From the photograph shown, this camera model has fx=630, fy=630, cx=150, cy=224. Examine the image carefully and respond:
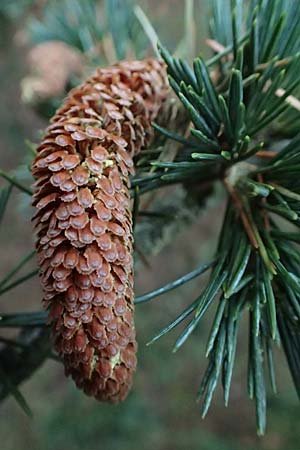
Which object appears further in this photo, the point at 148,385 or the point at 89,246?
the point at 148,385

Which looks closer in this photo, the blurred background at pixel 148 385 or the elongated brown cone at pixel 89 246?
the elongated brown cone at pixel 89 246

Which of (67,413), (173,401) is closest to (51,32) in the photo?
(67,413)

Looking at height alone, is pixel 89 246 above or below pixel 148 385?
above

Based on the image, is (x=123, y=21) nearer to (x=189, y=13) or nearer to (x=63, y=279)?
(x=189, y=13)

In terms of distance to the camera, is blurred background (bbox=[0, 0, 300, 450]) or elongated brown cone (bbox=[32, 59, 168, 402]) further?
blurred background (bbox=[0, 0, 300, 450])
